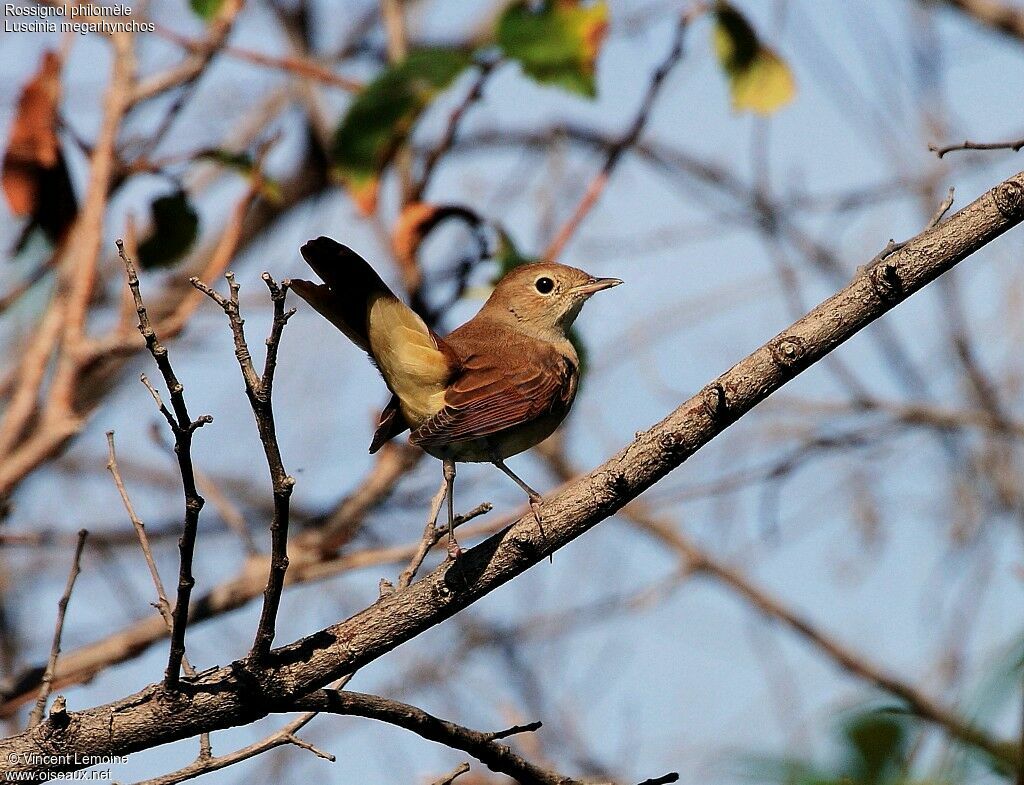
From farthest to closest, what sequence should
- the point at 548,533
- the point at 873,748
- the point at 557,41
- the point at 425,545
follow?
the point at 557,41
the point at 425,545
the point at 548,533
the point at 873,748

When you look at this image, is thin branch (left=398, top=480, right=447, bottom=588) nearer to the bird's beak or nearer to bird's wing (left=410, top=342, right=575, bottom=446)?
bird's wing (left=410, top=342, right=575, bottom=446)

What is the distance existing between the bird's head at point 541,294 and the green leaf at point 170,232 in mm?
1412

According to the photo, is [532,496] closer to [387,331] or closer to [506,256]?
[387,331]

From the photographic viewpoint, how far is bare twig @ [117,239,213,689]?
240 centimetres

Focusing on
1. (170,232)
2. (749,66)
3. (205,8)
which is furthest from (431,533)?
(749,66)

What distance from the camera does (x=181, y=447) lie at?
2.45 metres

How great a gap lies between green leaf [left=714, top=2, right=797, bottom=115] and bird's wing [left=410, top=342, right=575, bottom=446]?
1977 mm

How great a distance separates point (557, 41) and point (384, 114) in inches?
32.0

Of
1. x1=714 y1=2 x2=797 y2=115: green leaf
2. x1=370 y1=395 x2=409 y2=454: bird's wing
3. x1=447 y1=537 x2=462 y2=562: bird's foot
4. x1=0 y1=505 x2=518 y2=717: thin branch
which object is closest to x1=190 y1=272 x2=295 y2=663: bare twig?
x1=447 y1=537 x2=462 y2=562: bird's foot

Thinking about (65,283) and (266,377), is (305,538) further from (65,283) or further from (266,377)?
(266,377)

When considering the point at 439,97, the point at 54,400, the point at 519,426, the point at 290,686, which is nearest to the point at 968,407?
the point at 439,97

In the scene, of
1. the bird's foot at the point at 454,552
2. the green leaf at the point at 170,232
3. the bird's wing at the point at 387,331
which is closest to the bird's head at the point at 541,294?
the bird's wing at the point at 387,331

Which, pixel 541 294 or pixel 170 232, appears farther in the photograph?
pixel 170 232

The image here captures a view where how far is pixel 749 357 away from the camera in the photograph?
2957 mm
